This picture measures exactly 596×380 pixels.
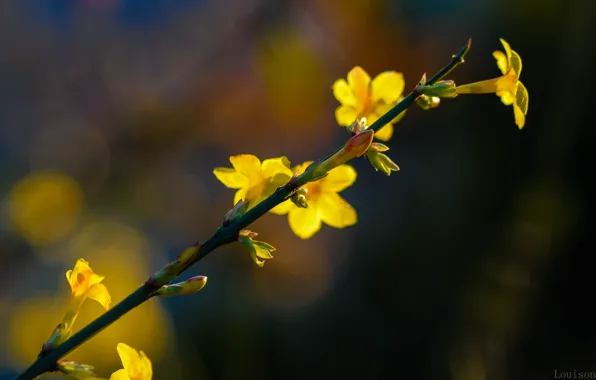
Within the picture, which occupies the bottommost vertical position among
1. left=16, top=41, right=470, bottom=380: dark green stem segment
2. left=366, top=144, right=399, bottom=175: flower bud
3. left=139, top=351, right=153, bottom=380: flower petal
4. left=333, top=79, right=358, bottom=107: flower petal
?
left=139, top=351, right=153, bottom=380: flower petal

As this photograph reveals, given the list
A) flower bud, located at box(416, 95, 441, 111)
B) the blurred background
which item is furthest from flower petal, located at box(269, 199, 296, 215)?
the blurred background

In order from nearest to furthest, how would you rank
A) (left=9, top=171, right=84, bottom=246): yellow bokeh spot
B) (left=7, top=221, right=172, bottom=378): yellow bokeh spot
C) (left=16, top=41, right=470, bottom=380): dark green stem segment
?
(left=16, top=41, right=470, bottom=380): dark green stem segment → (left=7, top=221, right=172, bottom=378): yellow bokeh spot → (left=9, top=171, right=84, bottom=246): yellow bokeh spot

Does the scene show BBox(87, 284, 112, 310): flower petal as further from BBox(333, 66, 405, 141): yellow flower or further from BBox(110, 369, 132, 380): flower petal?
BBox(333, 66, 405, 141): yellow flower

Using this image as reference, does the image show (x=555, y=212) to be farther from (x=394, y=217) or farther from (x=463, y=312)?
(x=394, y=217)

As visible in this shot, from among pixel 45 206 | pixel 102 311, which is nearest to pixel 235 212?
pixel 102 311

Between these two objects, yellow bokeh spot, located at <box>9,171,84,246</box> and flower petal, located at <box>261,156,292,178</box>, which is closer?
flower petal, located at <box>261,156,292,178</box>

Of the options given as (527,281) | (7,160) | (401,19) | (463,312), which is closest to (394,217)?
(463,312)

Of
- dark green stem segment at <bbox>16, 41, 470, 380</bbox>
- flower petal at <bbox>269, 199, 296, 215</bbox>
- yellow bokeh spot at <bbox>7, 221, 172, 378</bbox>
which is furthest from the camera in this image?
yellow bokeh spot at <bbox>7, 221, 172, 378</bbox>
